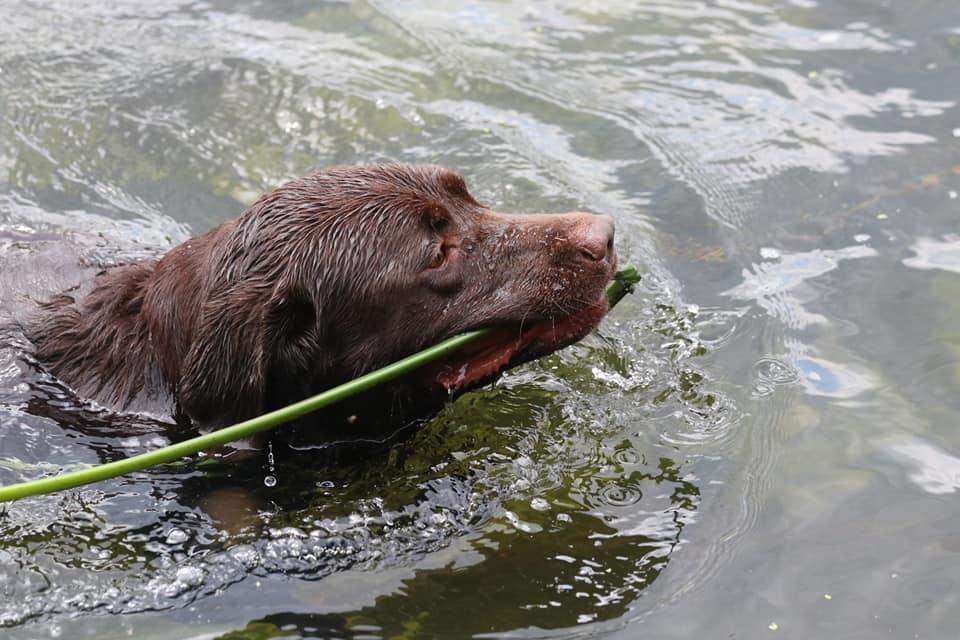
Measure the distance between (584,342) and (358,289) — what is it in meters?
2.07

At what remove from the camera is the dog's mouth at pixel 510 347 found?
496 cm

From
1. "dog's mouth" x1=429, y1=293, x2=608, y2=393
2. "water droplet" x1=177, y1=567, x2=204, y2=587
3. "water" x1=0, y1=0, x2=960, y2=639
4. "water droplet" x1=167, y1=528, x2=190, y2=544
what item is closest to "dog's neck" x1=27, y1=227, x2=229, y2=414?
"water" x1=0, y1=0, x2=960, y2=639

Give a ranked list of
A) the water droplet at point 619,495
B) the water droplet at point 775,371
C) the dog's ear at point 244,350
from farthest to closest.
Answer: the water droplet at point 775,371 < the water droplet at point 619,495 < the dog's ear at point 244,350

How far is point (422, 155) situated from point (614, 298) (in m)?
3.30

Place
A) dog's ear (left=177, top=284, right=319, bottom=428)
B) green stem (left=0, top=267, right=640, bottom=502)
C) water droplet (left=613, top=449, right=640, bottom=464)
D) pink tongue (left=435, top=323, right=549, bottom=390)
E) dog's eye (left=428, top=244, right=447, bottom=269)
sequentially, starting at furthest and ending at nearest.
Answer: water droplet (left=613, top=449, right=640, bottom=464), pink tongue (left=435, top=323, right=549, bottom=390), dog's eye (left=428, top=244, right=447, bottom=269), dog's ear (left=177, top=284, right=319, bottom=428), green stem (left=0, top=267, right=640, bottom=502)

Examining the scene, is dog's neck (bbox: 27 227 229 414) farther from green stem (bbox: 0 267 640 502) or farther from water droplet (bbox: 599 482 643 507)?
water droplet (bbox: 599 482 643 507)

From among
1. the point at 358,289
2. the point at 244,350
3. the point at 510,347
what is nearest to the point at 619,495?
the point at 510,347

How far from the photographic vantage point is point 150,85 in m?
8.94

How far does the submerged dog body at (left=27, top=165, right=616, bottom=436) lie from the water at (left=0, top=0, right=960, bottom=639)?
662 millimetres

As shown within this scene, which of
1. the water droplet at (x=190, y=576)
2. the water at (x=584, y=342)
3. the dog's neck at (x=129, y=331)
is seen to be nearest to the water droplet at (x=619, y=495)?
the water at (x=584, y=342)

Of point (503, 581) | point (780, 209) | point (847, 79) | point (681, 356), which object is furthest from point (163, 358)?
point (847, 79)

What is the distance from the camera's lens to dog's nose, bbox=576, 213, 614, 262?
4.83m

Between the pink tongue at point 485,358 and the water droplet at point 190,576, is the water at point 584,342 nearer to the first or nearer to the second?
the water droplet at point 190,576

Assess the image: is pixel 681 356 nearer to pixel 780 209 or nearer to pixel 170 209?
pixel 780 209
